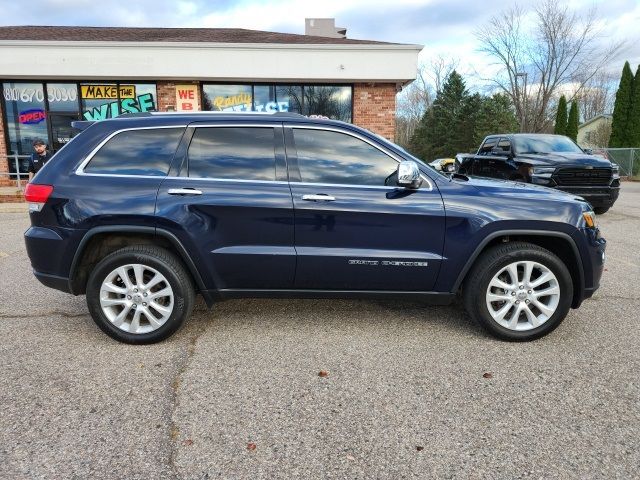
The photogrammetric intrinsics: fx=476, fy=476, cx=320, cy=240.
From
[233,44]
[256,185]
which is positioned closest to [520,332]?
[256,185]

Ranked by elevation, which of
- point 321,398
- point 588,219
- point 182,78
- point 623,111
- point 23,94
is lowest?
point 321,398

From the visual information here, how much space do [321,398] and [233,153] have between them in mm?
1907

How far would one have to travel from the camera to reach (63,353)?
137 inches

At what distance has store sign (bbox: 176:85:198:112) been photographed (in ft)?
51.3

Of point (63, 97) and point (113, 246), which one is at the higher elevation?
point (63, 97)

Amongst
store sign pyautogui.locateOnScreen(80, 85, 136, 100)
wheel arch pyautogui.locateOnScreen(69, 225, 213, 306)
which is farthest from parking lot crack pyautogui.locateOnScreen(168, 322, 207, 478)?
store sign pyautogui.locateOnScreen(80, 85, 136, 100)

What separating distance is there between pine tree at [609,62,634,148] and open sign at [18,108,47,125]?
95.6ft

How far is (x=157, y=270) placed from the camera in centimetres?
354

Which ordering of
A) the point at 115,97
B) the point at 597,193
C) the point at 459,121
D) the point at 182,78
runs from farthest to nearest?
the point at 459,121
the point at 115,97
the point at 182,78
the point at 597,193

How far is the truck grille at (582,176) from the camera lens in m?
9.08

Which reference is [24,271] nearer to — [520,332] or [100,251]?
[100,251]

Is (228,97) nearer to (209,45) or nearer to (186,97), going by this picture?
(186,97)

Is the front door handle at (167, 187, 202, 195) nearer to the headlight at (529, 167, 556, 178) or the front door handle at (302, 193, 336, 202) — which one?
the front door handle at (302, 193, 336, 202)

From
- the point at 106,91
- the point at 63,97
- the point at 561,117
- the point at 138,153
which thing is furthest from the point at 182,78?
the point at 561,117
